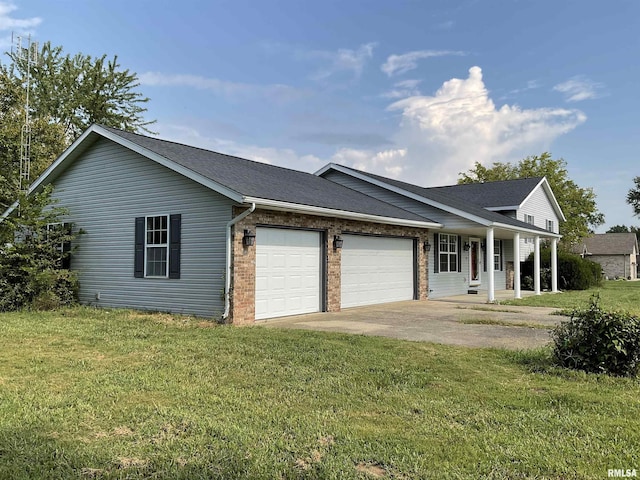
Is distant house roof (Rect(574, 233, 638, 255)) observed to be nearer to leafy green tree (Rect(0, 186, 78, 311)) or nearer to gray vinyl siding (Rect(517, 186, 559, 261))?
gray vinyl siding (Rect(517, 186, 559, 261))

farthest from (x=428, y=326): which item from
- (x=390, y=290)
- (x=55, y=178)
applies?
(x=55, y=178)

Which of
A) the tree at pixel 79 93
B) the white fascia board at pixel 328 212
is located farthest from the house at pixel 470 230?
the tree at pixel 79 93

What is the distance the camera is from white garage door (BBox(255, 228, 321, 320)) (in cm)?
1034

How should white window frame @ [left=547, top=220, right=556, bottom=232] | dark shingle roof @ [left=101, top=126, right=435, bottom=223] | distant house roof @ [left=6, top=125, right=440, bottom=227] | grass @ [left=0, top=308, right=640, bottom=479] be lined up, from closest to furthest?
grass @ [left=0, top=308, right=640, bottom=479]
distant house roof @ [left=6, top=125, right=440, bottom=227]
dark shingle roof @ [left=101, top=126, right=435, bottom=223]
white window frame @ [left=547, top=220, right=556, bottom=232]

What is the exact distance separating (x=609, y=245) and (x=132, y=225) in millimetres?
54297

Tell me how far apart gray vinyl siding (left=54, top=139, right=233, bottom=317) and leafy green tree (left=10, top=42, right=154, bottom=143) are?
17.1 meters

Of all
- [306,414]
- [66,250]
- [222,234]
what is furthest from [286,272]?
[306,414]

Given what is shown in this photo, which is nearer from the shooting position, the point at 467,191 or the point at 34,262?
the point at 34,262

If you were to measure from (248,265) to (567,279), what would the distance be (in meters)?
19.6

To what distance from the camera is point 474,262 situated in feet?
68.2

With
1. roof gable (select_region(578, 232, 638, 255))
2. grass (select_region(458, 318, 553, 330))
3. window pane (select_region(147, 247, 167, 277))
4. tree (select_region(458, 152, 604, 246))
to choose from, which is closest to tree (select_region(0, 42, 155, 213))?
window pane (select_region(147, 247, 167, 277))

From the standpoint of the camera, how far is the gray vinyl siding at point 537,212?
25.1 metres

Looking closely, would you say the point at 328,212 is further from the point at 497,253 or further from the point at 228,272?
the point at 497,253

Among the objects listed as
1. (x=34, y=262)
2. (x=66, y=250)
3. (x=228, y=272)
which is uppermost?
(x=66, y=250)
